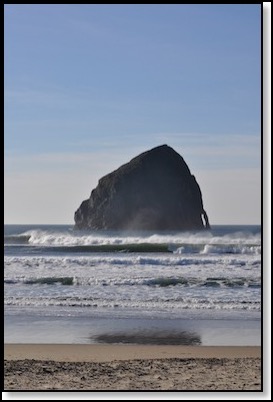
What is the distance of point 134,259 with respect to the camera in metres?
14.9

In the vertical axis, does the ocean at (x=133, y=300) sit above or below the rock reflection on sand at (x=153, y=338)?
above

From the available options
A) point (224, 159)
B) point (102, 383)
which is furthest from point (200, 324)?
point (224, 159)

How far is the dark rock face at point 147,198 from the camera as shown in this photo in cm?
2639

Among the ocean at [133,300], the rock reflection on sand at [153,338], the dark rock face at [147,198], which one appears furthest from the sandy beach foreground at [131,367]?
the dark rock face at [147,198]

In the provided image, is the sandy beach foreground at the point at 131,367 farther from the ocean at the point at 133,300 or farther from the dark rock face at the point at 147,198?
the dark rock face at the point at 147,198

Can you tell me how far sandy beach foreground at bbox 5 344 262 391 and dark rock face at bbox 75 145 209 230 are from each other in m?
17.9

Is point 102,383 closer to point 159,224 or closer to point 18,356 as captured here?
point 18,356

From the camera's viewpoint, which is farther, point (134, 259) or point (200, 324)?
point (134, 259)

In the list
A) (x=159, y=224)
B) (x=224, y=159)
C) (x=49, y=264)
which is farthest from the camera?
(x=159, y=224)

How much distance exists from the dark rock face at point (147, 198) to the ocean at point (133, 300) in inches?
388

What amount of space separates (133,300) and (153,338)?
234 centimetres

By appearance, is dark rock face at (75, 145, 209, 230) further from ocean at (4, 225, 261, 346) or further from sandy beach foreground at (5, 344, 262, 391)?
sandy beach foreground at (5, 344, 262, 391)

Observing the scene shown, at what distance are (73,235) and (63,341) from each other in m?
18.2

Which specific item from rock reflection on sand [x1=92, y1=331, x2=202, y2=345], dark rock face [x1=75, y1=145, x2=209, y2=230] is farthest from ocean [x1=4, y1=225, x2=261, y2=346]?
dark rock face [x1=75, y1=145, x2=209, y2=230]
